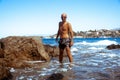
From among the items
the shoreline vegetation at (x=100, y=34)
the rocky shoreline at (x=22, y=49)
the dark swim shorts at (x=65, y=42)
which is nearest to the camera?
the dark swim shorts at (x=65, y=42)

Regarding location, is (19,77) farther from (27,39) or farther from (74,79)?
(27,39)

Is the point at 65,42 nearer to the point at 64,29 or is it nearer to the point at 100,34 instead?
the point at 64,29

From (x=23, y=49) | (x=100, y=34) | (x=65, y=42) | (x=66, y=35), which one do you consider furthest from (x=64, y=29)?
(x=100, y=34)

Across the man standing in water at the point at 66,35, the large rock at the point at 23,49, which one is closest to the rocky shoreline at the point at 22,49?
the large rock at the point at 23,49

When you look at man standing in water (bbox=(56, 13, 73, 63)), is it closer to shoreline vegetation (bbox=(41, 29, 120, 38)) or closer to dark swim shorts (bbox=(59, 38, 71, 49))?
dark swim shorts (bbox=(59, 38, 71, 49))

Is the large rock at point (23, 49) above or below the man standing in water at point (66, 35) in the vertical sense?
below

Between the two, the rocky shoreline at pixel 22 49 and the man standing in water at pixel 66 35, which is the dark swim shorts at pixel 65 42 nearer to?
the man standing in water at pixel 66 35

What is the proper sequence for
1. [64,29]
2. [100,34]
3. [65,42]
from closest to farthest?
[65,42] → [64,29] → [100,34]

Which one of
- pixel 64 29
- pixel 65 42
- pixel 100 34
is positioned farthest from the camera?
pixel 100 34

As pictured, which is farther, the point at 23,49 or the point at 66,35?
the point at 23,49

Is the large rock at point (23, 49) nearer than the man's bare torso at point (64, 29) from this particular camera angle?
No

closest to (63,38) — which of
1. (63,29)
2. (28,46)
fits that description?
(63,29)

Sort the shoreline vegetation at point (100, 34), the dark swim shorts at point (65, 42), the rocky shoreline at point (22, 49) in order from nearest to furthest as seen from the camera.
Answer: the dark swim shorts at point (65, 42)
the rocky shoreline at point (22, 49)
the shoreline vegetation at point (100, 34)

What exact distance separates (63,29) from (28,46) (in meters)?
3.15
